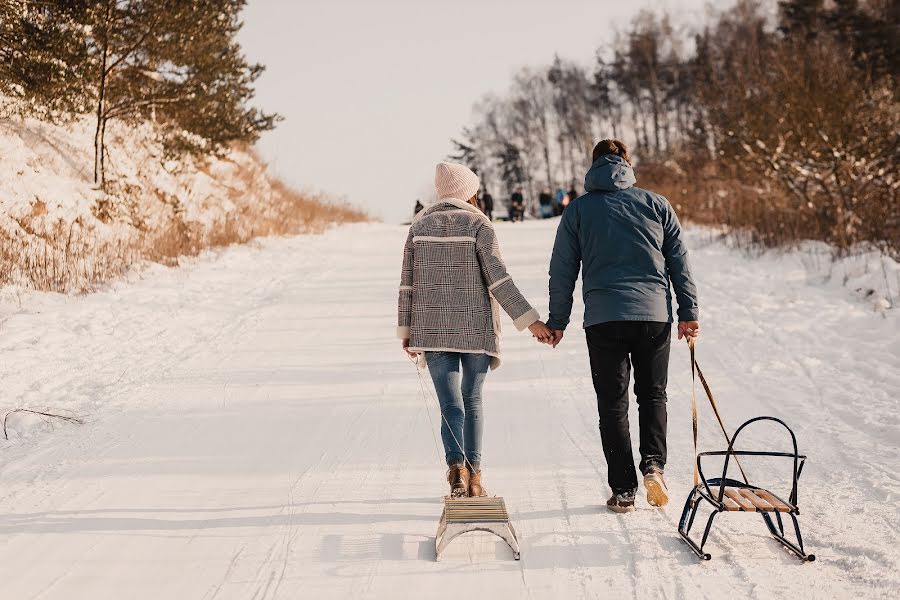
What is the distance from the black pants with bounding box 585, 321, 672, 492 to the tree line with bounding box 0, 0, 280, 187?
36.5ft

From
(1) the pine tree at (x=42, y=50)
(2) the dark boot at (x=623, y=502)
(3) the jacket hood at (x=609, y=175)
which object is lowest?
(2) the dark boot at (x=623, y=502)

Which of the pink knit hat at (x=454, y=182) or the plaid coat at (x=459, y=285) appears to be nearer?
the plaid coat at (x=459, y=285)

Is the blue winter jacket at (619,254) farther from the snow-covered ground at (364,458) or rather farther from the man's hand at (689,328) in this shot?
the snow-covered ground at (364,458)

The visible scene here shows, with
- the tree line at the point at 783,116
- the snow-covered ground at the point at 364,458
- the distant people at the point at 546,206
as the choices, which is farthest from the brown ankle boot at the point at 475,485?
the distant people at the point at 546,206

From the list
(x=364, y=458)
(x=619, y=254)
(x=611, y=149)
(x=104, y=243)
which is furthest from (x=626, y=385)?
(x=104, y=243)

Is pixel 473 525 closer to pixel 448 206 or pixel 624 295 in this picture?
pixel 624 295

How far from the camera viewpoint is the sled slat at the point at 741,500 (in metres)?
3.66

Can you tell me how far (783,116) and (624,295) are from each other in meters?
12.4

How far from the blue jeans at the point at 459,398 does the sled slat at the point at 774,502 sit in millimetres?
1537

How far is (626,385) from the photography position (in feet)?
14.8

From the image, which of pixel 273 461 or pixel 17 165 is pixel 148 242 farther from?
pixel 273 461

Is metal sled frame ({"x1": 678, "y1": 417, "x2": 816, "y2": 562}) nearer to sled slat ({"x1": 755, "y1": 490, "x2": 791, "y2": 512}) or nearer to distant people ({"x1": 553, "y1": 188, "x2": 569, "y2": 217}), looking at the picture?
sled slat ({"x1": 755, "y1": 490, "x2": 791, "y2": 512})

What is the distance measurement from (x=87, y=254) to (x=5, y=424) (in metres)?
6.46

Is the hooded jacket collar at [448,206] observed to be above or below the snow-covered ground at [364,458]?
above
